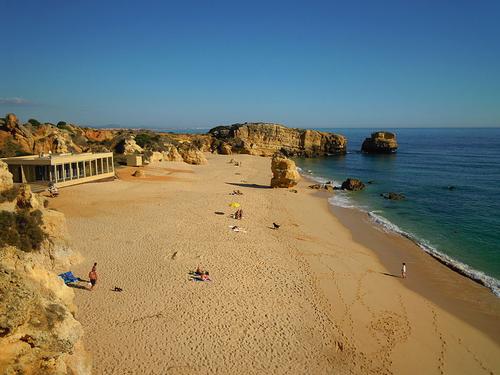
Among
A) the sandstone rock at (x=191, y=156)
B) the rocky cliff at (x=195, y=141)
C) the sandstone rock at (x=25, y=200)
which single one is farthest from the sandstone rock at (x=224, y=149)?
the sandstone rock at (x=25, y=200)

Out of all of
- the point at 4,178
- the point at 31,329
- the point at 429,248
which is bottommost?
the point at 429,248

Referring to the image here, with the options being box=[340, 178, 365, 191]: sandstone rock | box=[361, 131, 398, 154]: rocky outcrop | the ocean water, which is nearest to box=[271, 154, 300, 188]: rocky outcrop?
the ocean water

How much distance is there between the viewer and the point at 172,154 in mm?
53094

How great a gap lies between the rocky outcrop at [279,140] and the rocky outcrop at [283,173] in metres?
41.6

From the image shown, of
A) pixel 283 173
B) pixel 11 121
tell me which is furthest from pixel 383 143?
pixel 11 121

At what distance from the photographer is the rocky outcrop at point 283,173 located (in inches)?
1479

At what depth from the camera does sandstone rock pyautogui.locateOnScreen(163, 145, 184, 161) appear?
171 ft

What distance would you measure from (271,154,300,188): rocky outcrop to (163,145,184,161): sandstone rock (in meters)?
19.8

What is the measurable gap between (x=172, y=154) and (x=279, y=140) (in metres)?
36.3

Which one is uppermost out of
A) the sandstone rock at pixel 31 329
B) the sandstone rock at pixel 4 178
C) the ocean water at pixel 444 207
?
the sandstone rock at pixel 4 178

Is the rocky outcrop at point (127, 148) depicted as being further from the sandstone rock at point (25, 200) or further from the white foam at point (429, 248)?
the sandstone rock at point (25, 200)

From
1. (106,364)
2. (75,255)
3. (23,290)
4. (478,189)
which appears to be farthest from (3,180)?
(478,189)

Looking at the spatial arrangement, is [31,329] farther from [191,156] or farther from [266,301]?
[191,156]

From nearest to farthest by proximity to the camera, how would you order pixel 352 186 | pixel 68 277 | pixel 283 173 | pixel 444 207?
pixel 68 277, pixel 444 207, pixel 283 173, pixel 352 186
